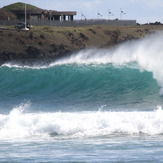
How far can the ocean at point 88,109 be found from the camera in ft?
67.7

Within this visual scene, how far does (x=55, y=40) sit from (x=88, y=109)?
5341 centimetres

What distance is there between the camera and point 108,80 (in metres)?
41.8

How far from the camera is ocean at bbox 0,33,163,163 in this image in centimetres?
2062

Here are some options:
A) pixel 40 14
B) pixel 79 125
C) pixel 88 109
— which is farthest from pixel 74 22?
pixel 79 125

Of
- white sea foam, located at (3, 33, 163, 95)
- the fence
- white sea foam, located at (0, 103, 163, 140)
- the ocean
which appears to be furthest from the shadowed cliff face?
white sea foam, located at (0, 103, 163, 140)

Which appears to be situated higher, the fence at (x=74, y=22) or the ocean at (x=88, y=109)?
the fence at (x=74, y=22)

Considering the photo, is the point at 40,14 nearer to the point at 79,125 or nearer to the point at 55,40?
the point at 55,40

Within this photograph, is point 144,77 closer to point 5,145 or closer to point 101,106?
point 101,106

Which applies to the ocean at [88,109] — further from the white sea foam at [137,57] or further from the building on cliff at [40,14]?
the building on cliff at [40,14]

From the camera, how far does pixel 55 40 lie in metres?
84.9

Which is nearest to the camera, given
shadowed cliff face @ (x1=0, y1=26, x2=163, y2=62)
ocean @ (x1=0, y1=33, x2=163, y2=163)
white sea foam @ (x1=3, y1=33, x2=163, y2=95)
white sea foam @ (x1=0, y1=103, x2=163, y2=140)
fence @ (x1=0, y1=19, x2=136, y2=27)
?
ocean @ (x1=0, y1=33, x2=163, y2=163)

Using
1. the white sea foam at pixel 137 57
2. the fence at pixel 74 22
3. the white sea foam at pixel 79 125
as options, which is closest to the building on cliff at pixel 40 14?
the fence at pixel 74 22

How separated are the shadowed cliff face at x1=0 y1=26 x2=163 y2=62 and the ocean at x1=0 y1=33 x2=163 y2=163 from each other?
979 inches

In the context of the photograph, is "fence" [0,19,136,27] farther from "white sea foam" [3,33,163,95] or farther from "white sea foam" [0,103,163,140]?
"white sea foam" [0,103,163,140]
